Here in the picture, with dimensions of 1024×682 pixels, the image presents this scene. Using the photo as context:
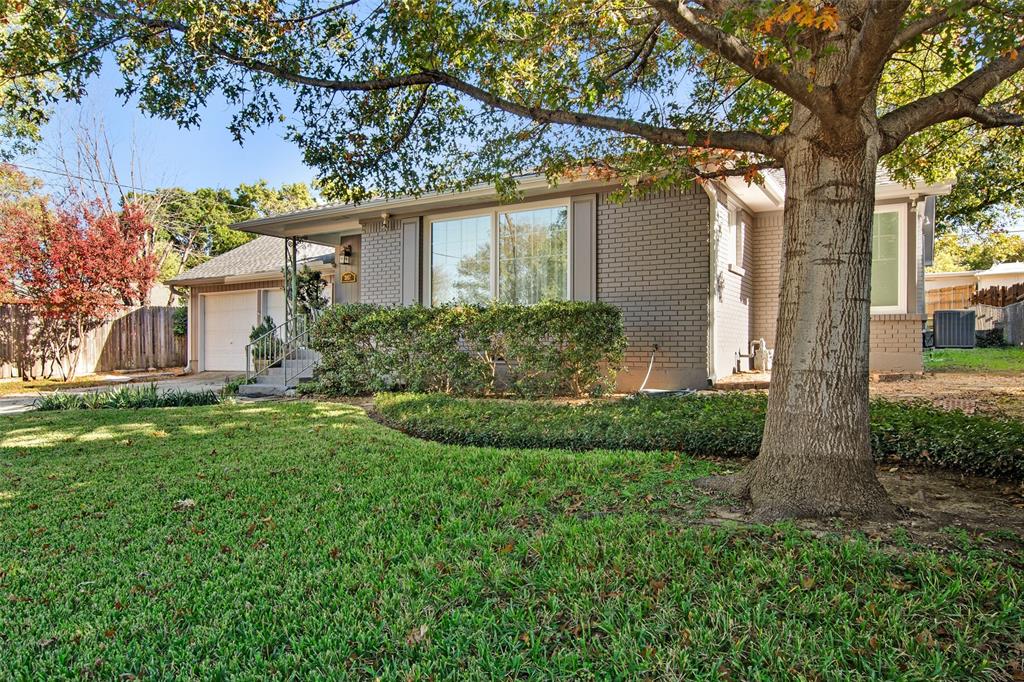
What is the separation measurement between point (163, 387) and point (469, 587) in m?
A: 13.0

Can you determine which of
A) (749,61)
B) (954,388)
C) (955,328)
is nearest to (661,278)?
(954,388)

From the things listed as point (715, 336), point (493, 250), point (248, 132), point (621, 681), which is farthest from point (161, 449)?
point (715, 336)

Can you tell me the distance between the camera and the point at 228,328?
17469mm

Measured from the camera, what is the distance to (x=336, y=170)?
583 centimetres

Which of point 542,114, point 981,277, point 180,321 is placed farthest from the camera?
point 981,277

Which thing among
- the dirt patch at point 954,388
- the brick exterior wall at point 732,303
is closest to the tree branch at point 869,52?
the dirt patch at point 954,388

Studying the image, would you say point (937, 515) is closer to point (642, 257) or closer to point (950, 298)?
point (642, 257)

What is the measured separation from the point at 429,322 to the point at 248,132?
4.30 meters

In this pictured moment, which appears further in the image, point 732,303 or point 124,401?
point 732,303

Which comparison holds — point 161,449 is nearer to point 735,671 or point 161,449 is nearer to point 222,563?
point 222,563

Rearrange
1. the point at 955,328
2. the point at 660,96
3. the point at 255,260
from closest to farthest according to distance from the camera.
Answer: the point at 660,96, the point at 955,328, the point at 255,260

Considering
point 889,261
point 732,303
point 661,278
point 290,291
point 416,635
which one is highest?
point 889,261

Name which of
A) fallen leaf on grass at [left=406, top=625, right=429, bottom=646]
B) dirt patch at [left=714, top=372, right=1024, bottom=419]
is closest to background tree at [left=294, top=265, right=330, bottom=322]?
dirt patch at [left=714, top=372, right=1024, bottom=419]

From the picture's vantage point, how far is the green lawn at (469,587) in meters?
2.13
